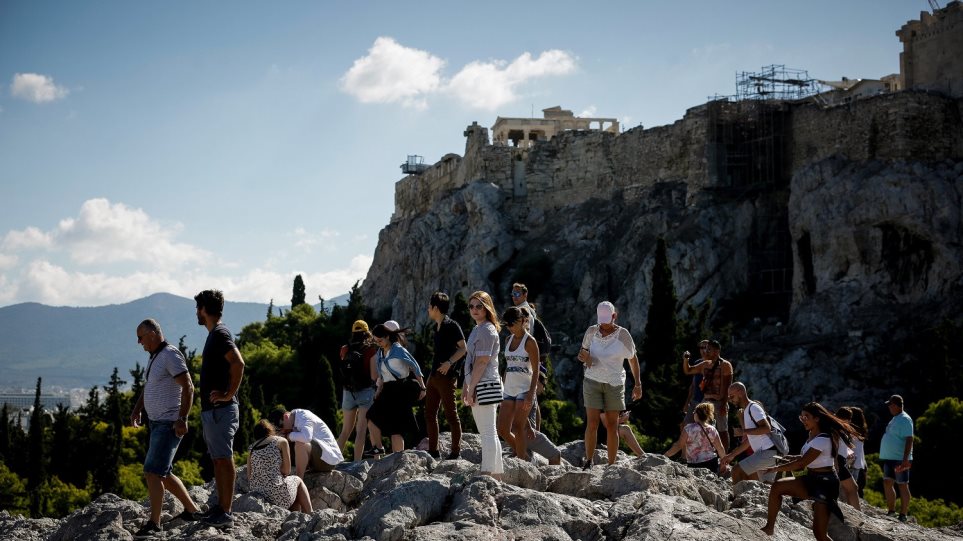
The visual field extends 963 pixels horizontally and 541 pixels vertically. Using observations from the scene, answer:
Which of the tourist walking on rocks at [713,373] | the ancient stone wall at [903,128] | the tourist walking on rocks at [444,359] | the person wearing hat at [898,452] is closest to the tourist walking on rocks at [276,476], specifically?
the tourist walking on rocks at [444,359]

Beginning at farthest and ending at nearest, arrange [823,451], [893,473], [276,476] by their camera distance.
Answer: [893,473]
[276,476]
[823,451]

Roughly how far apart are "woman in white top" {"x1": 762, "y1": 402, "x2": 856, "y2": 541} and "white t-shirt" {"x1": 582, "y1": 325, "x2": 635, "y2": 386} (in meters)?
2.67

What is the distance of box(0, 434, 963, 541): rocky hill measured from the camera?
36.1ft

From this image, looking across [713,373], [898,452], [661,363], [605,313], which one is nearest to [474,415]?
[605,313]

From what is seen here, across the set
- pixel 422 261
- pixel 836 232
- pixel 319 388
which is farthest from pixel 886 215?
pixel 422 261

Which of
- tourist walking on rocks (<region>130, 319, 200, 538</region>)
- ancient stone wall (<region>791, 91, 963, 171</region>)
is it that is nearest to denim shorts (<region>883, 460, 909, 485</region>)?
tourist walking on rocks (<region>130, 319, 200, 538</region>)

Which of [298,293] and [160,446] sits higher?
[298,293]

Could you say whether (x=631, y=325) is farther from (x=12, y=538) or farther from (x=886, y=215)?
(x=12, y=538)

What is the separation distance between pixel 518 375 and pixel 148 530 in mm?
4527

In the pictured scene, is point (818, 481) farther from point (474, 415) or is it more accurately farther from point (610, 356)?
point (474, 415)

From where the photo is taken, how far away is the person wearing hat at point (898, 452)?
1653 centimetres

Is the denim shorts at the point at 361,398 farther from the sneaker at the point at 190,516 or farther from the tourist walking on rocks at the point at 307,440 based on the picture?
the sneaker at the point at 190,516

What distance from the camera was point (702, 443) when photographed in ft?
51.0

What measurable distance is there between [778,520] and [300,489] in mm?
5289
